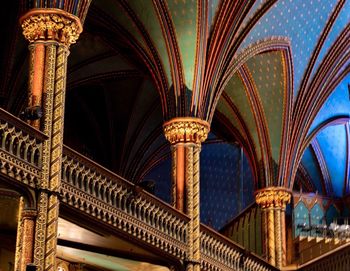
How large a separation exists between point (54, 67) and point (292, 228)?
37.0 feet

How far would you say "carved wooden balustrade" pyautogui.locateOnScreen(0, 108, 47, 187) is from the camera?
11844 millimetres

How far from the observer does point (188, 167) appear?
17.0 meters

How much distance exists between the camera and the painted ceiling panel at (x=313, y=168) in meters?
25.5

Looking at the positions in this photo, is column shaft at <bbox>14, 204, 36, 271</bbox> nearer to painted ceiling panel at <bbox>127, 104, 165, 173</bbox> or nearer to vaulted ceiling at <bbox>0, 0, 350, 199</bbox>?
vaulted ceiling at <bbox>0, 0, 350, 199</bbox>

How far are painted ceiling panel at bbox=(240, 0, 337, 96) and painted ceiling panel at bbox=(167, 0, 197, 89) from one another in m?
1.61

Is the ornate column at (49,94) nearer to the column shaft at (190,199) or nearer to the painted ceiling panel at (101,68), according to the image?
the column shaft at (190,199)

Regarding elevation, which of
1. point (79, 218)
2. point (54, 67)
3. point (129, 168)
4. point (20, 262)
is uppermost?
point (129, 168)

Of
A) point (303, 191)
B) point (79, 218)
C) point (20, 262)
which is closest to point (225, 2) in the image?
point (79, 218)

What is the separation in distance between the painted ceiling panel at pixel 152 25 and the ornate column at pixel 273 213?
4875 mm

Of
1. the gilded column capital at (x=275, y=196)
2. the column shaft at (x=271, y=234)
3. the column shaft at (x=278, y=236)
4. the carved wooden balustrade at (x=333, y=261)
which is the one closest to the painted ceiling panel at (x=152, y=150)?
the gilded column capital at (x=275, y=196)

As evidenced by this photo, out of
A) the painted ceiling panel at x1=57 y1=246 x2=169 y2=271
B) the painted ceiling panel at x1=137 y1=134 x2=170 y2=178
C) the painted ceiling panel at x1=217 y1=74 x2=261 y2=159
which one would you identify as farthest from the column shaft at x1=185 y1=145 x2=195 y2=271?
the painted ceiling panel at x1=137 y1=134 x2=170 y2=178

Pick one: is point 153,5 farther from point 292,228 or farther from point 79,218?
point 292,228

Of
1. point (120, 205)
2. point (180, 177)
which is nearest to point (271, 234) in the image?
point (180, 177)

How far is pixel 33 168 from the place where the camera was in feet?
40.6
